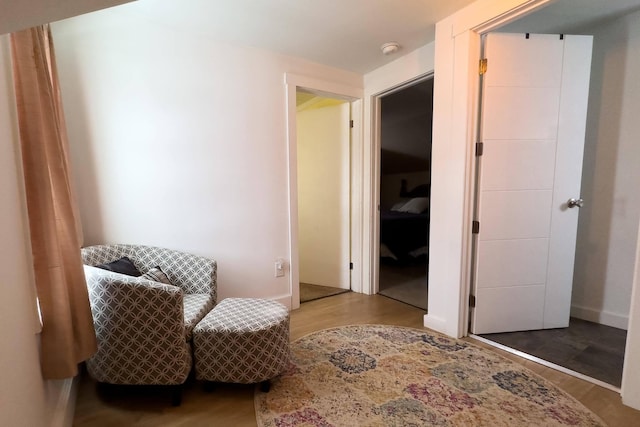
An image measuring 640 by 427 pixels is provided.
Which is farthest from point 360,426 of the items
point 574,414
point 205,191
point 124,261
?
point 205,191

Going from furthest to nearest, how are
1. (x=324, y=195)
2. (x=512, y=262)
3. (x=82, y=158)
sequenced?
(x=324, y=195)
(x=512, y=262)
(x=82, y=158)

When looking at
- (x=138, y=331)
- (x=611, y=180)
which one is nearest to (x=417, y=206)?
(x=611, y=180)

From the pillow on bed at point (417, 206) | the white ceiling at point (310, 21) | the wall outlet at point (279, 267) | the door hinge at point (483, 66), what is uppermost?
the white ceiling at point (310, 21)

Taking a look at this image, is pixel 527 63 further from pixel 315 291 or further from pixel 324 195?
pixel 315 291

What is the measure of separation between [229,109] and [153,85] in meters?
0.57

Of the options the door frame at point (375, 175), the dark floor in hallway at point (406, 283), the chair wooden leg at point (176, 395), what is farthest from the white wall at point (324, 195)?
the chair wooden leg at point (176, 395)

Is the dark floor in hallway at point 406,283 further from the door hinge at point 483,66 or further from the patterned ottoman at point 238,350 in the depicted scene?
the door hinge at point 483,66

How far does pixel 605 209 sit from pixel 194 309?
3258mm

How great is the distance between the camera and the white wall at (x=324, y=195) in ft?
10.8

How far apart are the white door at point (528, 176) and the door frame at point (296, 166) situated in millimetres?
1290

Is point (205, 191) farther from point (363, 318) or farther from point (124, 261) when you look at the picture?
point (363, 318)

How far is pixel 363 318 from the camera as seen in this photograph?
8.39 feet

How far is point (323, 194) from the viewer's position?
3436 millimetres

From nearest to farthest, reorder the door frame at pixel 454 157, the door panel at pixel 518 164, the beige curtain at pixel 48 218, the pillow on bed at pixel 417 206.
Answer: the beige curtain at pixel 48 218
the door frame at pixel 454 157
the door panel at pixel 518 164
the pillow on bed at pixel 417 206
